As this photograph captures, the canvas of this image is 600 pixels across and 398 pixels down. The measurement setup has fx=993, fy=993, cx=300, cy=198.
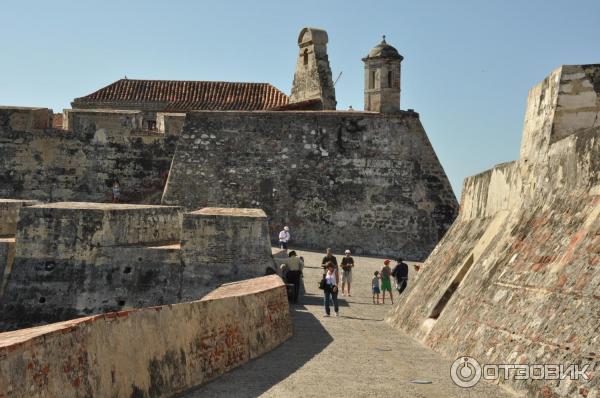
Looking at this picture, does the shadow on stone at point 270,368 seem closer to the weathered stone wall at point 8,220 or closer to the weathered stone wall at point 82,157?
the weathered stone wall at point 8,220

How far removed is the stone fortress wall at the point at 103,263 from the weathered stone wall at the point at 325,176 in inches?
500

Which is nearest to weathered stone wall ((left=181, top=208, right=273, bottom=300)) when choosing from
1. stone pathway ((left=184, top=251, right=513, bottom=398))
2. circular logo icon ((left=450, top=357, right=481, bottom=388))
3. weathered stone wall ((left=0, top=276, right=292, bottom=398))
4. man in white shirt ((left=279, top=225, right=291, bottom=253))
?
stone pathway ((left=184, top=251, right=513, bottom=398))

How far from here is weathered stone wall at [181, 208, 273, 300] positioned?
629 inches

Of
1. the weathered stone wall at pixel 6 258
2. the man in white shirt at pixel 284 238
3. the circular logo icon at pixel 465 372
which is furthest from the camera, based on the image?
the man in white shirt at pixel 284 238

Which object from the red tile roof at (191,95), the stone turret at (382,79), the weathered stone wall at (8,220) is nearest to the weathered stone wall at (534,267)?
the weathered stone wall at (8,220)

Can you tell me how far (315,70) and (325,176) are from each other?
757 cm

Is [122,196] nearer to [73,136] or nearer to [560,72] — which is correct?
[73,136]

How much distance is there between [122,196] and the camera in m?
30.0

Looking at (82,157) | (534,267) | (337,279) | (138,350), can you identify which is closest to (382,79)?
(82,157)

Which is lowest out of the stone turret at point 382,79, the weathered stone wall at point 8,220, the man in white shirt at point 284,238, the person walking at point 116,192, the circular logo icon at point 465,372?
the circular logo icon at point 465,372

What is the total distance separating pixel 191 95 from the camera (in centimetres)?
3853

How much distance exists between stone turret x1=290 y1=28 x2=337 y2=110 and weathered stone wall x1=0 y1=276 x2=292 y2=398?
24.0 metres

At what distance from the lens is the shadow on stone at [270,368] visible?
8992 millimetres

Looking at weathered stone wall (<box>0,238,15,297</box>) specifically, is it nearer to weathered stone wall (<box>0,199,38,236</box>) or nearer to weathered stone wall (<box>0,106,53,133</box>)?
weathered stone wall (<box>0,199,38,236</box>)
